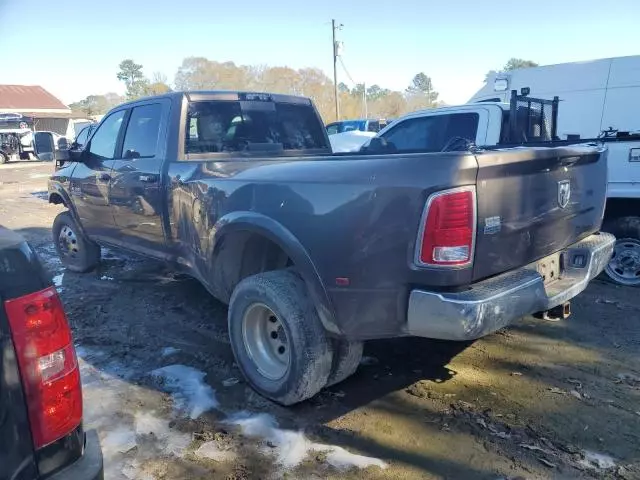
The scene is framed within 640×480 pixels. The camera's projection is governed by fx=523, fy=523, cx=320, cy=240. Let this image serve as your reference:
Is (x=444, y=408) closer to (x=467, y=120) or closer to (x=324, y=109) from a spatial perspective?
(x=467, y=120)

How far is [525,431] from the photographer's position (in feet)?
9.70

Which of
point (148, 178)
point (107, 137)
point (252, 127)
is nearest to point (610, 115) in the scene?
point (252, 127)

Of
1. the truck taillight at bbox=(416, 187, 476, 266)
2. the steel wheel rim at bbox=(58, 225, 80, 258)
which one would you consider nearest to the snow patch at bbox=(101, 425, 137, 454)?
the truck taillight at bbox=(416, 187, 476, 266)

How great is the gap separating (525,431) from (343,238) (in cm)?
152

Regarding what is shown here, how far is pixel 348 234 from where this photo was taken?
271cm

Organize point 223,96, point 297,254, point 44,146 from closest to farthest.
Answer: point 297,254
point 223,96
point 44,146

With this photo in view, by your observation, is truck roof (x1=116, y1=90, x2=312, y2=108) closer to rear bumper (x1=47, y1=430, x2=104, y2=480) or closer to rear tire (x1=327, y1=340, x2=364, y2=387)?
rear tire (x1=327, y1=340, x2=364, y2=387)

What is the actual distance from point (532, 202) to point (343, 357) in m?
1.42

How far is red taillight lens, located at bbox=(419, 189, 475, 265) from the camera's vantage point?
7.99 feet

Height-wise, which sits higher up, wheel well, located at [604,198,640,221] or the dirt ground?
wheel well, located at [604,198,640,221]

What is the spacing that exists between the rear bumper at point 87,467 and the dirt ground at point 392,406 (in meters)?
1.05

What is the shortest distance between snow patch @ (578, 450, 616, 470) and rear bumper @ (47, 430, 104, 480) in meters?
2.31

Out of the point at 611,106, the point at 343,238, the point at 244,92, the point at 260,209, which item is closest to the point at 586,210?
the point at 343,238

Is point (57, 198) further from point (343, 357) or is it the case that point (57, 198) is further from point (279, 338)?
point (343, 357)
